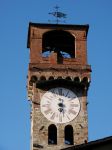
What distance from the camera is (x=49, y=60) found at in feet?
106

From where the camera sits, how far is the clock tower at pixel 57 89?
3028 centimetres

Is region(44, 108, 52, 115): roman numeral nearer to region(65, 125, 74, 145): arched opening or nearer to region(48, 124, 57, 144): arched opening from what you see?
region(48, 124, 57, 144): arched opening

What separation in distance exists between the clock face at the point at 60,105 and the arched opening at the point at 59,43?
305cm

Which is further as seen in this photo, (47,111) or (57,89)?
(57,89)

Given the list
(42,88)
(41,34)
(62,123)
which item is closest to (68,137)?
(62,123)

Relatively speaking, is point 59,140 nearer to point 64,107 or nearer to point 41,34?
point 64,107

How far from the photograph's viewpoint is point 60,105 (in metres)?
31.1

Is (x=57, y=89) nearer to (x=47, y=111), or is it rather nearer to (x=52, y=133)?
(x=47, y=111)

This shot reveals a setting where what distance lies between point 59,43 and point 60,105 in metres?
4.73

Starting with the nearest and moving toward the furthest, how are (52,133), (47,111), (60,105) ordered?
(52,133)
(47,111)
(60,105)

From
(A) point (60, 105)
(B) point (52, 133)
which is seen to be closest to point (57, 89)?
(A) point (60, 105)

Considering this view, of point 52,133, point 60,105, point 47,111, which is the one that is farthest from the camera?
point 60,105

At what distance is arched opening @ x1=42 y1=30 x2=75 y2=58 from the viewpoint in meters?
34.0

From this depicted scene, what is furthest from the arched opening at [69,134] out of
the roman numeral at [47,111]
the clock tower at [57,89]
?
the roman numeral at [47,111]
